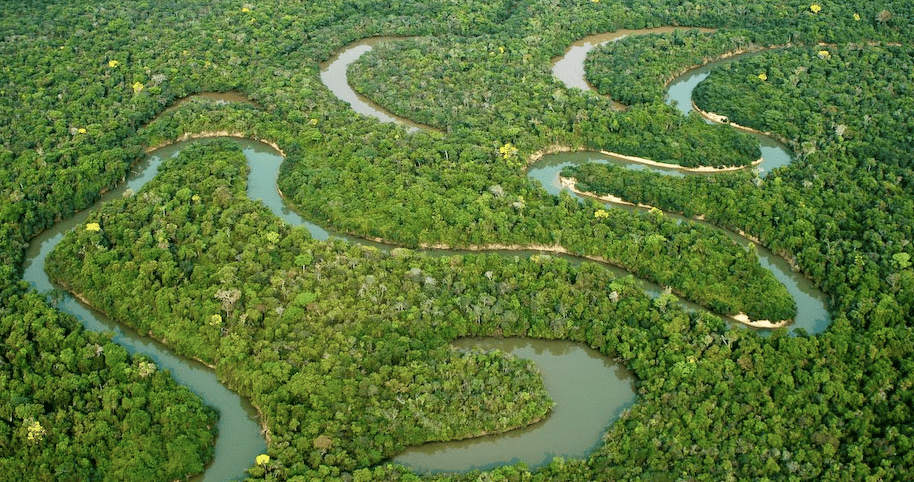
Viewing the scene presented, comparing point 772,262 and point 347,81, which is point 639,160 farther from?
point 347,81

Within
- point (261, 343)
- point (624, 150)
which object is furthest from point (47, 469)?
point (624, 150)

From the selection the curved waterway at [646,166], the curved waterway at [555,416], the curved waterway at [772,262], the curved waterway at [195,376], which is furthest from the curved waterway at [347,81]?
the curved waterway at [555,416]

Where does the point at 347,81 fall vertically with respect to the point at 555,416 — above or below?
above

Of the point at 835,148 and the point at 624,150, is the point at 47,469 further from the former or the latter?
the point at 835,148

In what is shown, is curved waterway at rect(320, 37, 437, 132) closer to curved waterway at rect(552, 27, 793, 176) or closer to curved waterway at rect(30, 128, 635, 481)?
curved waterway at rect(552, 27, 793, 176)

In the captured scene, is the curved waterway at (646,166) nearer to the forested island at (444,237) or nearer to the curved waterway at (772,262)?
the curved waterway at (772,262)

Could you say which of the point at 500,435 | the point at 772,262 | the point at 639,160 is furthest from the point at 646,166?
the point at 500,435

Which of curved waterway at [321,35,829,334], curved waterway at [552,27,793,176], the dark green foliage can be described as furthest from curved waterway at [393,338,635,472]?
curved waterway at [552,27,793,176]
